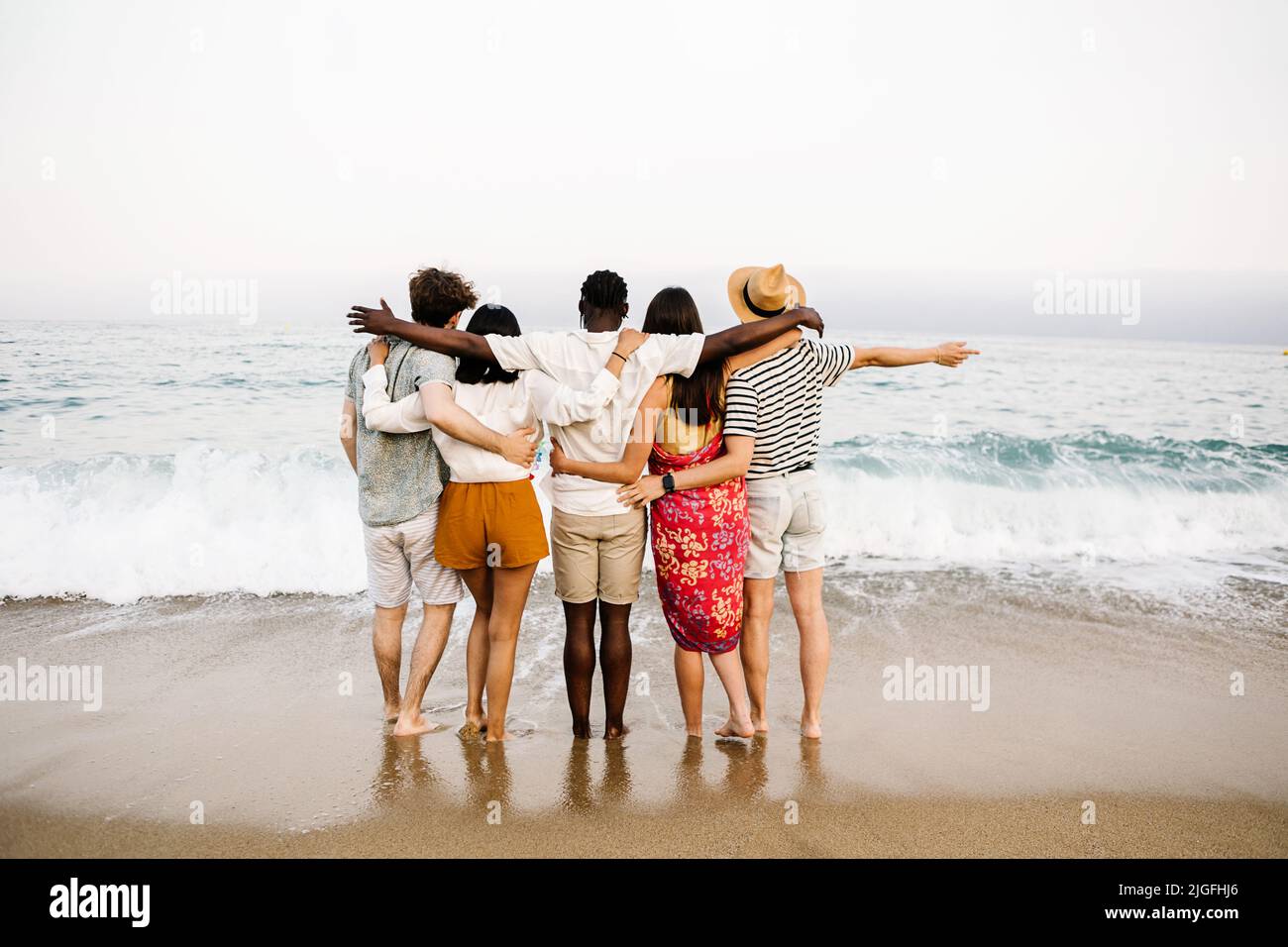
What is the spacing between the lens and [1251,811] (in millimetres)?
3217

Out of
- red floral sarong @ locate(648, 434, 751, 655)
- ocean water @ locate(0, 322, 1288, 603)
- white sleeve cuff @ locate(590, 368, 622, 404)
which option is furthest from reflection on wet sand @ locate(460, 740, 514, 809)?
ocean water @ locate(0, 322, 1288, 603)

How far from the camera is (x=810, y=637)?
12.4ft

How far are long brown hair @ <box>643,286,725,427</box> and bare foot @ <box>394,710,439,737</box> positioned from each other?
1698 mm

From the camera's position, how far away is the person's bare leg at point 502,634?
3.55m

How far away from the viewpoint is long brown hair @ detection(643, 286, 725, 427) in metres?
3.41

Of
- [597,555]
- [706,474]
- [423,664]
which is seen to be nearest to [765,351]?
[706,474]

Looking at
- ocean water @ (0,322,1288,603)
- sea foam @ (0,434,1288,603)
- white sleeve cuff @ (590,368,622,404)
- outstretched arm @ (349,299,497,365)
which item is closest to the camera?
white sleeve cuff @ (590,368,622,404)

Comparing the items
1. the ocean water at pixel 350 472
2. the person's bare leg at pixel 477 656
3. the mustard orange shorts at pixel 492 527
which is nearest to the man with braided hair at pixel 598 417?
the mustard orange shorts at pixel 492 527

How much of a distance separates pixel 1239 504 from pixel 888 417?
161 inches

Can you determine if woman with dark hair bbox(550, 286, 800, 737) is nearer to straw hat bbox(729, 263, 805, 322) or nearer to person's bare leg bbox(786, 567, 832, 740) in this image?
straw hat bbox(729, 263, 805, 322)

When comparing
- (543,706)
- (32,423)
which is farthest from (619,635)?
(32,423)

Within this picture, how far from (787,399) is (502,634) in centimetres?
148

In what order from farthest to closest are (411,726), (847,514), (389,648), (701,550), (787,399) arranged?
(847,514) < (389,648) < (411,726) < (787,399) < (701,550)

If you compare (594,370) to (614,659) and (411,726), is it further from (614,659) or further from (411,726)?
(411,726)
